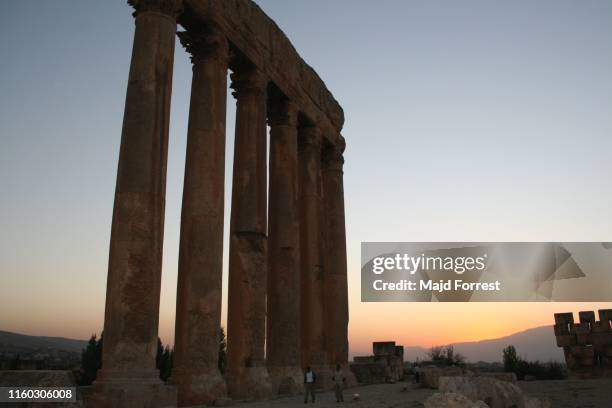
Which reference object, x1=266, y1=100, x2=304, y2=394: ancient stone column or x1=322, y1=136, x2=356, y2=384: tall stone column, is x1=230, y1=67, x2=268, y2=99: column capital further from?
x1=322, y1=136, x2=356, y2=384: tall stone column

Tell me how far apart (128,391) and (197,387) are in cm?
341

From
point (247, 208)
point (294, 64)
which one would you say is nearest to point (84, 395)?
point (247, 208)

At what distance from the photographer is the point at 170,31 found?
1652cm

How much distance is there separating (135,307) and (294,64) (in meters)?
15.2

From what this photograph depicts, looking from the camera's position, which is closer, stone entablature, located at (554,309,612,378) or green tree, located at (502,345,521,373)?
stone entablature, located at (554,309,612,378)

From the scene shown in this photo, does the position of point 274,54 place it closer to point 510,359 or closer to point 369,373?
point 369,373

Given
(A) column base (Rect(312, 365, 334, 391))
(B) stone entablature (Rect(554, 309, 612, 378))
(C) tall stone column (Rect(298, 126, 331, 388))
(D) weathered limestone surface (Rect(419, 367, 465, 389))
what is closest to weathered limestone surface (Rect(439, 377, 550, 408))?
(D) weathered limestone surface (Rect(419, 367, 465, 389))

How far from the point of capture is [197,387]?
53.5 feet

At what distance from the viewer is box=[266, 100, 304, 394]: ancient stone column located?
22.3 meters

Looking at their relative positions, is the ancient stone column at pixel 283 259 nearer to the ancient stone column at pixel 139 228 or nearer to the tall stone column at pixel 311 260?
the tall stone column at pixel 311 260

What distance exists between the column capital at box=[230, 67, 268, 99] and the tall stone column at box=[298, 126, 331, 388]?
6094 mm

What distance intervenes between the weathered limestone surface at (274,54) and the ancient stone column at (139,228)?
11.1ft

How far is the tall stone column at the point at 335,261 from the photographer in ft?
92.3

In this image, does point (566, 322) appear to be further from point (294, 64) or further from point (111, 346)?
point (111, 346)
